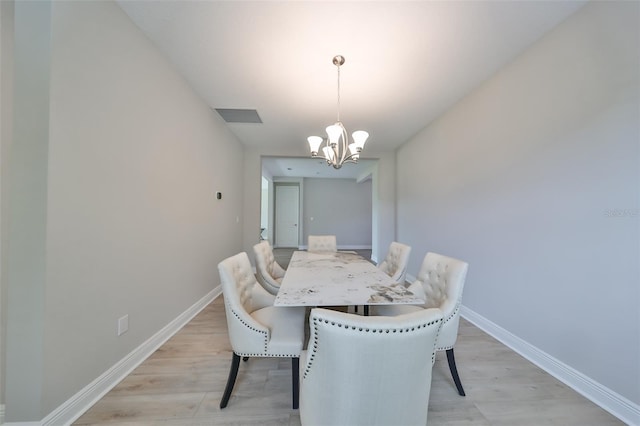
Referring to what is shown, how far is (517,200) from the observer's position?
203cm

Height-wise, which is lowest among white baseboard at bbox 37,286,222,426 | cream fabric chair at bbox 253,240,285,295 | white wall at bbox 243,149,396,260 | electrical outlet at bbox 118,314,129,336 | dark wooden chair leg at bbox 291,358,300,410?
white baseboard at bbox 37,286,222,426

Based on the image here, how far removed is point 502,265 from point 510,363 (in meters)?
0.82

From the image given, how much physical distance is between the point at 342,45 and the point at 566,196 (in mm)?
2065

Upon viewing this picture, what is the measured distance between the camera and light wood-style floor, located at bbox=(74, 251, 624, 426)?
1.32 metres

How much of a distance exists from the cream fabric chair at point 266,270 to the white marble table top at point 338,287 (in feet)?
0.91

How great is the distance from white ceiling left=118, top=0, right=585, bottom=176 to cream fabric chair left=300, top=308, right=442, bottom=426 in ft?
6.43

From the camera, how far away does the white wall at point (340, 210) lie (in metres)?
7.89

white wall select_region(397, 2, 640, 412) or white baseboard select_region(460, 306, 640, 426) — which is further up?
white wall select_region(397, 2, 640, 412)

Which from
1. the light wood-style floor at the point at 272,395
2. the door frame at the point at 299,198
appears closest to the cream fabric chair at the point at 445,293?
the light wood-style floor at the point at 272,395

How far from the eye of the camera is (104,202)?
1.49 metres

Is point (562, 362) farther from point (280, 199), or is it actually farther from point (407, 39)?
point (280, 199)

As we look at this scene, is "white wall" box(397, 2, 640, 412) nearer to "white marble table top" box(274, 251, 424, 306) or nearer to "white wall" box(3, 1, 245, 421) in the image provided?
"white marble table top" box(274, 251, 424, 306)

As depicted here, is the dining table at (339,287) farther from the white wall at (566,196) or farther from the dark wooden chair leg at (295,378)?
the white wall at (566,196)

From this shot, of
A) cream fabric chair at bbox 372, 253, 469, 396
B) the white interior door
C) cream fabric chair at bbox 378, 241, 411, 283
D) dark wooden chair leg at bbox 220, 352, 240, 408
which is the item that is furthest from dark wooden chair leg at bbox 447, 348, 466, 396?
the white interior door
